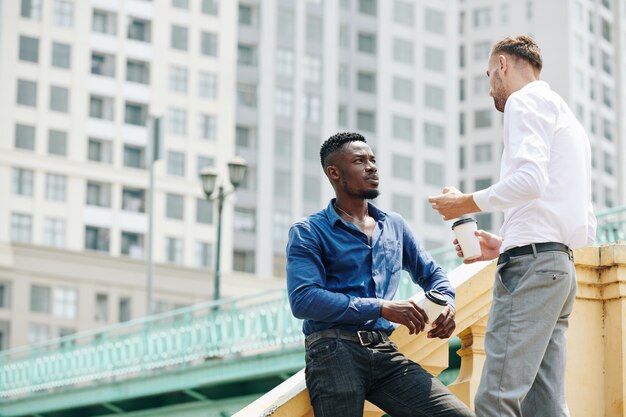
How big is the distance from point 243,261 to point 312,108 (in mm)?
10722

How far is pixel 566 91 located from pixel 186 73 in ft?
86.7

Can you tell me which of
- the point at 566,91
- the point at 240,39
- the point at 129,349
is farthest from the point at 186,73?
the point at 129,349

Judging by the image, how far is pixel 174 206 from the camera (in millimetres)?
80312

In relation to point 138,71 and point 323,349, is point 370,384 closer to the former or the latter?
point 323,349

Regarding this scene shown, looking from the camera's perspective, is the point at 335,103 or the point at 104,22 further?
the point at 335,103

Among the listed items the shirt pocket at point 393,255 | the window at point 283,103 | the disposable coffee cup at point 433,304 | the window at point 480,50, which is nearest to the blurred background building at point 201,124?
the window at point 283,103

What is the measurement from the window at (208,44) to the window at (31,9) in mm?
9479

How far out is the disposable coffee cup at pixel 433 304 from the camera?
7.25 meters

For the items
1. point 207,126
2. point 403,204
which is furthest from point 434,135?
point 207,126

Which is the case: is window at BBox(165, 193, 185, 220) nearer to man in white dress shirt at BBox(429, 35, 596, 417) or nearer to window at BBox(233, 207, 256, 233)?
window at BBox(233, 207, 256, 233)

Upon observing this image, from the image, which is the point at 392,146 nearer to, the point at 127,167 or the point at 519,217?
the point at 127,167

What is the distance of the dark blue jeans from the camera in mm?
6996

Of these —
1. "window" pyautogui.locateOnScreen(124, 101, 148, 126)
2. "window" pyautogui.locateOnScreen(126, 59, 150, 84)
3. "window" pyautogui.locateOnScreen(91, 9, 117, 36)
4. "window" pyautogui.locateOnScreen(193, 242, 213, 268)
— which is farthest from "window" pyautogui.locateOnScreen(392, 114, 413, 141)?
"window" pyautogui.locateOnScreen(91, 9, 117, 36)

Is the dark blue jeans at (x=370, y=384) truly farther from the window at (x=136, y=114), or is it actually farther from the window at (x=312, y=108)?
the window at (x=312, y=108)
